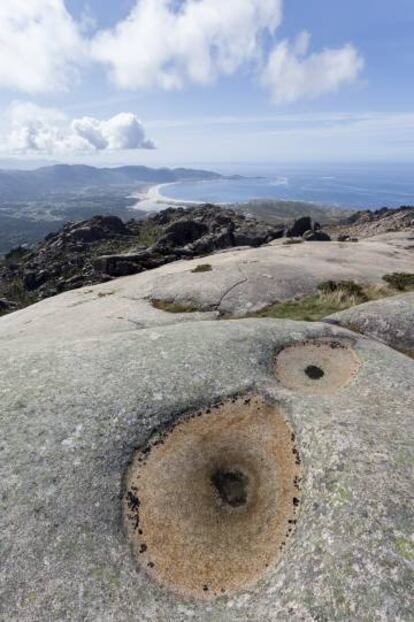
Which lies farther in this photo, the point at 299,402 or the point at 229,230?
the point at 229,230

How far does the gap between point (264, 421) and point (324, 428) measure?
2354 millimetres

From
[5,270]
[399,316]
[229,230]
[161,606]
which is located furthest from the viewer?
[5,270]

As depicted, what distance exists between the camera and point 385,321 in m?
27.2

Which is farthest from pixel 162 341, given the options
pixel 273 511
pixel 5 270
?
pixel 5 270

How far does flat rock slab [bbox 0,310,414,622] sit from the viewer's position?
11.4 metres

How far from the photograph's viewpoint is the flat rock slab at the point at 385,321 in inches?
1032

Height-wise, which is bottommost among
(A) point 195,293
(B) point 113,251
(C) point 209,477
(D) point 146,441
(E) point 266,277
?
(B) point 113,251

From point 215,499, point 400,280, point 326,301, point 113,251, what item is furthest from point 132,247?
point 215,499

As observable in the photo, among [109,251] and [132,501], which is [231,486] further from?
[109,251]

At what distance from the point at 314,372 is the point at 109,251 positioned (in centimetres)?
14926

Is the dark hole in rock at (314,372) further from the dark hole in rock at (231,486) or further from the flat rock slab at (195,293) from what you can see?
the flat rock slab at (195,293)

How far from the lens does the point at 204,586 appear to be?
12.2 m

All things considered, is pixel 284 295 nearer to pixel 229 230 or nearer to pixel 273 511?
pixel 273 511

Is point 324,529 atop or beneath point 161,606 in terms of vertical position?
atop
